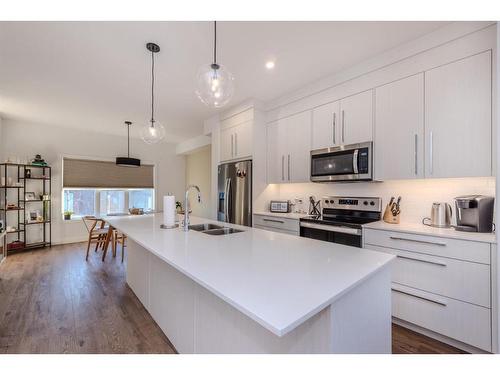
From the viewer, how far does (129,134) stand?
5.47 meters

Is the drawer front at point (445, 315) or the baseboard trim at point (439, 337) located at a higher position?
the drawer front at point (445, 315)

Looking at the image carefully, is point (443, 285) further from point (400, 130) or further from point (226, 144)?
point (226, 144)

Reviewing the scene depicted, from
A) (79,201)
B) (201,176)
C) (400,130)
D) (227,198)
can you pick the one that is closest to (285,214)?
(227,198)

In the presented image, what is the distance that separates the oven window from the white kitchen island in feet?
4.16

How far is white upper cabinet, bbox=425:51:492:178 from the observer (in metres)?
1.73

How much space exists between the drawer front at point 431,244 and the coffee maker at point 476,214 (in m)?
0.26

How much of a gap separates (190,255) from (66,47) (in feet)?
7.50

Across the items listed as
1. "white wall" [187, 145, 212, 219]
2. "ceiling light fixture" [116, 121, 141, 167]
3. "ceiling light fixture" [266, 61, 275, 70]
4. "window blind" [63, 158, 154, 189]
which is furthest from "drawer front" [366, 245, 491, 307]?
"window blind" [63, 158, 154, 189]

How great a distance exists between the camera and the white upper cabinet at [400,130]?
2.06 m

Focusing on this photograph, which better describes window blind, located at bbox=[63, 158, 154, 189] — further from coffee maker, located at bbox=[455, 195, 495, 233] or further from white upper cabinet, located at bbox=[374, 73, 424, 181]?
coffee maker, located at bbox=[455, 195, 495, 233]

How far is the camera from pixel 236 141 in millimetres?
3695

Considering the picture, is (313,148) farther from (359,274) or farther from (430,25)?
(359,274)

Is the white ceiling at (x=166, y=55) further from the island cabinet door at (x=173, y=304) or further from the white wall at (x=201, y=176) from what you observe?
the white wall at (x=201, y=176)

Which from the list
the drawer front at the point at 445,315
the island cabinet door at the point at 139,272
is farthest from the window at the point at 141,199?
the drawer front at the point at 445,315
